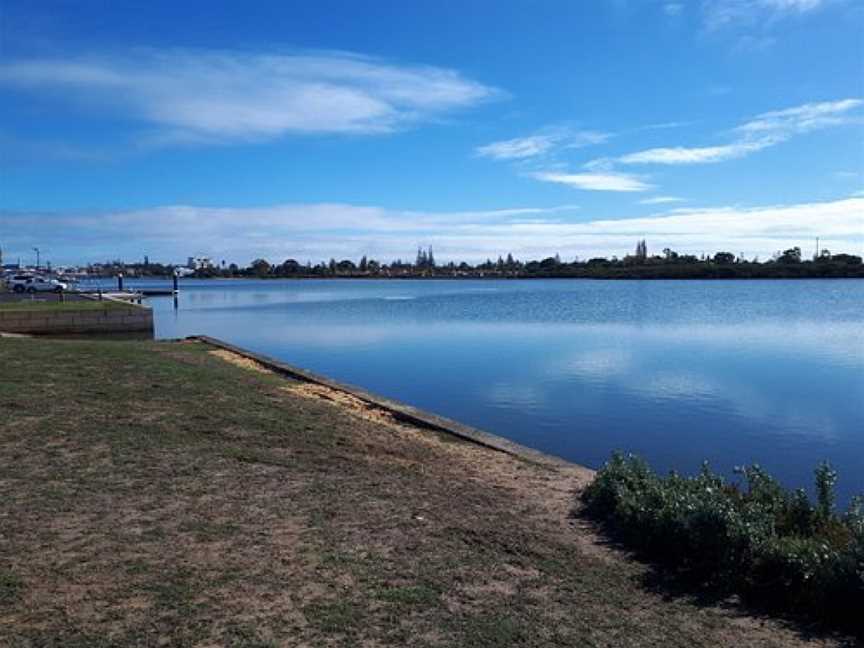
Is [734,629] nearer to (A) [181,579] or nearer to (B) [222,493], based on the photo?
(A) [181,579]

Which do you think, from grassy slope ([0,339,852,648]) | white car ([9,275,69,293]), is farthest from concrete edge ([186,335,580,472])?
white car ([9,275,69,293])

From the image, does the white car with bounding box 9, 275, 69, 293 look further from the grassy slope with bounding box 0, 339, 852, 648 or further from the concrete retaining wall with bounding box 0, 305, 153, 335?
the grassy slope with bounding box 0, 339, 852, 648

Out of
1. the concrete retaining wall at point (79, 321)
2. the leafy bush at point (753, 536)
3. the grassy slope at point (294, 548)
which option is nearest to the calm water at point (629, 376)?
the concrete retaining wall at point (79, 321)

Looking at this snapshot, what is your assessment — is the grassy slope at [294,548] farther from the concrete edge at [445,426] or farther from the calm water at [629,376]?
the calm water at [629,376]

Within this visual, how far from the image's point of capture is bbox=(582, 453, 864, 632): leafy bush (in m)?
4.39

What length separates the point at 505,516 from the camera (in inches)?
246

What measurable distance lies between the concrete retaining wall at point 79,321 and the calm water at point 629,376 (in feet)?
5.05

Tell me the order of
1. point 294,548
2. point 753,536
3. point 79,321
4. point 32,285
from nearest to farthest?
point 753,536, point 294,548, point 79,321, point 32,285

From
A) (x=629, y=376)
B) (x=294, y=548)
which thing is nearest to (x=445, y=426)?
(x=294, y=548)

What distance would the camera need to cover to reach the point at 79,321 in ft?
104

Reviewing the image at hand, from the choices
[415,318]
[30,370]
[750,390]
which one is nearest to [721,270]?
[415,318]

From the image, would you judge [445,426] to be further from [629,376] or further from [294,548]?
[629,376]

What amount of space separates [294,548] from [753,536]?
2945 mm

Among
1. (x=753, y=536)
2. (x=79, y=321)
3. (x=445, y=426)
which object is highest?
(x=753, y=536)
